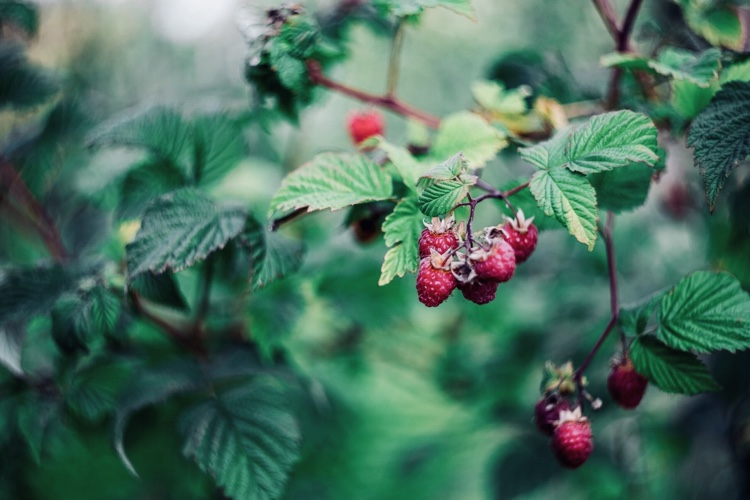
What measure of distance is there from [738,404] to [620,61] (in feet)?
2.13

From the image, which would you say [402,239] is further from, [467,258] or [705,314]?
[705,314]

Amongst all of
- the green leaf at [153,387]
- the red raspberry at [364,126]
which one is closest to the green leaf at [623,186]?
the red raspberry at [364,126]

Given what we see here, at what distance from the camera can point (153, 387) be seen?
696 mm

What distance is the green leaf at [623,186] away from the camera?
561 mm

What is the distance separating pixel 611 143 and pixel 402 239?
196 mm

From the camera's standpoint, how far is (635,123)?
1.50ft

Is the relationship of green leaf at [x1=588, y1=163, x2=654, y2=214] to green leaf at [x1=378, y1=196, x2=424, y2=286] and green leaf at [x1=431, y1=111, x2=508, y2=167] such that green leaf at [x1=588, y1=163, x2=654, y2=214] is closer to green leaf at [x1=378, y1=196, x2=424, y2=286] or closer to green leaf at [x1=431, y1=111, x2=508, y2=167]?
green leaf at [x1=431, y1=111, x2=508, y2=167]

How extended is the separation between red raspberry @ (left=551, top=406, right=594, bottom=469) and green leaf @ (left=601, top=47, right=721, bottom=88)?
35 cm

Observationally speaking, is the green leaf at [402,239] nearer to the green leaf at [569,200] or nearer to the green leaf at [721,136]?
the green leaf at [569,200]

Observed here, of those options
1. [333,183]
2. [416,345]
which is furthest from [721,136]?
[416,345]

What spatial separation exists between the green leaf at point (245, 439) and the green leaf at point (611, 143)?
0.45 metres

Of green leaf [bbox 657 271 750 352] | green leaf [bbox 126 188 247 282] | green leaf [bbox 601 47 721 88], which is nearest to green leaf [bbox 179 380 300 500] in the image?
green leaf [bbox 126 188 247 282]

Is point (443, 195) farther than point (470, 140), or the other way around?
point (470, 140)

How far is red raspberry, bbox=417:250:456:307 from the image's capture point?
43cm
